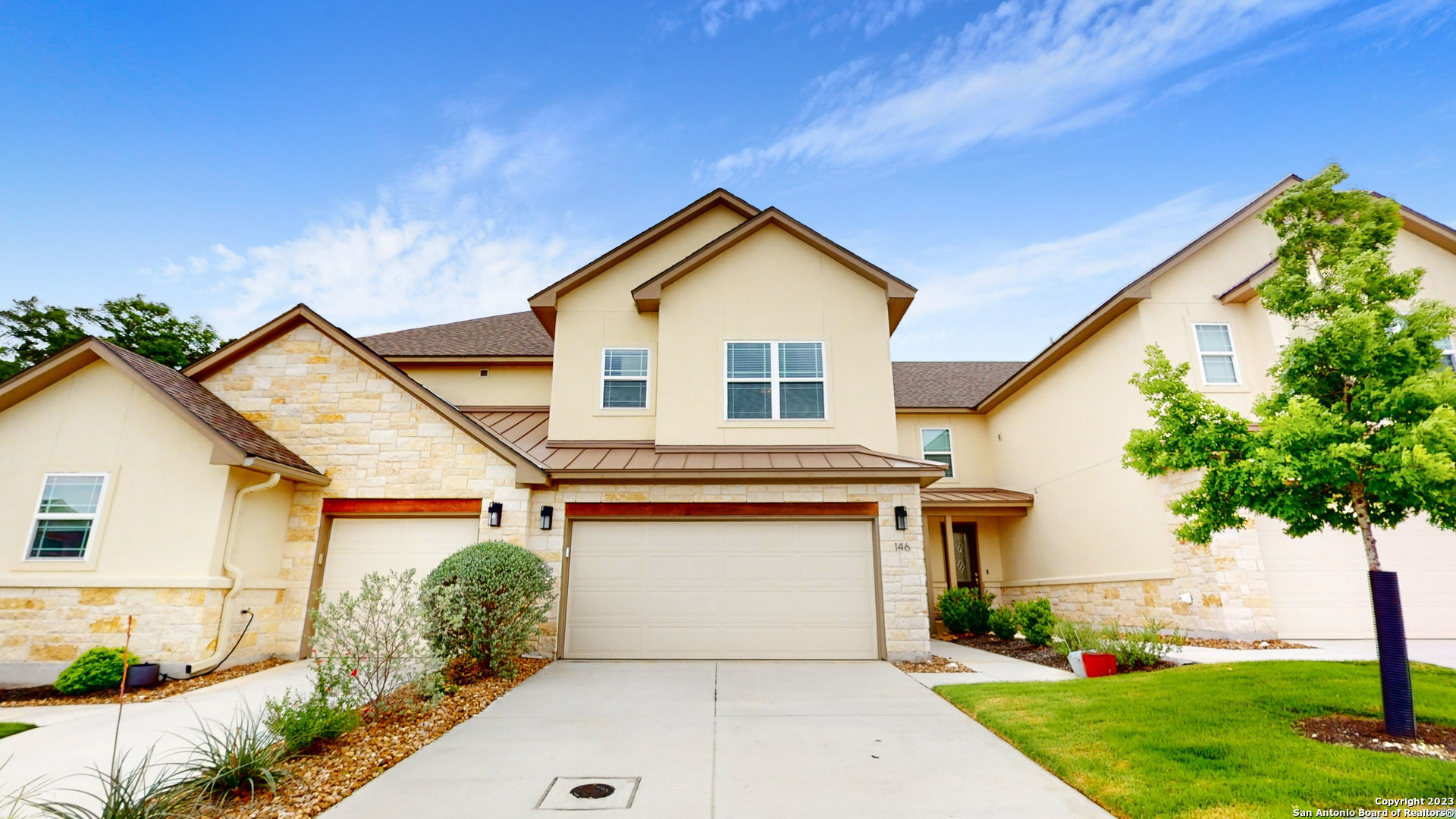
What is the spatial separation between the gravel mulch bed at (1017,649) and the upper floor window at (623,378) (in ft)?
26.9

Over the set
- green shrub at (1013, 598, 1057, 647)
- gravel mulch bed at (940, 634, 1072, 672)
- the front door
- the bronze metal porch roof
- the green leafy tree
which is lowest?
gravel mulch bed at (940, 634, 1072, 672)

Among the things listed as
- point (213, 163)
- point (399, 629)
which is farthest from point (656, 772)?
point (213, 163)

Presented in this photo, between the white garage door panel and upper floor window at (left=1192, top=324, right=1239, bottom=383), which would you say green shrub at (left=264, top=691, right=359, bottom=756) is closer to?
the white garage door panel

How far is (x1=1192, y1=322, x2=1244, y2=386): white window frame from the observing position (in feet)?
39.9

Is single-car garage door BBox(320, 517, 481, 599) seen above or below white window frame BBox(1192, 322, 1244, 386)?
below

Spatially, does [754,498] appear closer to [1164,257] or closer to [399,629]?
[399,629]

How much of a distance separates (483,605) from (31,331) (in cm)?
2618

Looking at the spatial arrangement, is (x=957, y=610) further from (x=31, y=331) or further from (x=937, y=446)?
(x=31, y=331)

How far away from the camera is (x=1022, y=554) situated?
54.0 ft

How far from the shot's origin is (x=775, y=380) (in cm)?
1152

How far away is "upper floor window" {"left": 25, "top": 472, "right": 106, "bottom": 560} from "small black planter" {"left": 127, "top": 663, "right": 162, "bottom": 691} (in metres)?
1.90

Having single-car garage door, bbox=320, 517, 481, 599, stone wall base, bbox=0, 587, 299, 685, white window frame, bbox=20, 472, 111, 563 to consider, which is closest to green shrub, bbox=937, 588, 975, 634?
single-car garage door, bbox=320, 517, 481, 599

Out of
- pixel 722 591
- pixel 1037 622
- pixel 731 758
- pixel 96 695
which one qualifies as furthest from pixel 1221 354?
pixel 96 695

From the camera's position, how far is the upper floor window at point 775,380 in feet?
37.4
